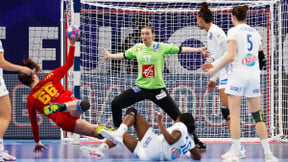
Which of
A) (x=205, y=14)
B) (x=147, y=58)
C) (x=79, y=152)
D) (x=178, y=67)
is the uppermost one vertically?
(x=205, y=14)

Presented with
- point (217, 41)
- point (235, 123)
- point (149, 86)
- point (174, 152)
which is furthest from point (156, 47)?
point (235, 123)

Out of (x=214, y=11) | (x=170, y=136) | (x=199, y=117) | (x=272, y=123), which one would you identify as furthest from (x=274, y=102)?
(x=170, y=136)

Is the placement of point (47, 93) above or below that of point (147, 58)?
below

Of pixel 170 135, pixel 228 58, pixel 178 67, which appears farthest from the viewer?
pixel 178 67

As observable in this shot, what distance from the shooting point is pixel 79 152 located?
9.55 metres

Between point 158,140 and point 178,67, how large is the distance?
521 cm

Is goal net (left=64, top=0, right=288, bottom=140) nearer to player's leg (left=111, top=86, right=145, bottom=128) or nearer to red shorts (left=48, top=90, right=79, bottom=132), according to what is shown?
player's leg (left=111, top=86, right=145, bottom=128)

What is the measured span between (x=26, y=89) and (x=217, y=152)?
206 inches

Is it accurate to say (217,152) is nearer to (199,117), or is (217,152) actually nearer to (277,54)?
(199,117)

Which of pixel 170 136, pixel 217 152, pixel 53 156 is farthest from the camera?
pixel 217 152

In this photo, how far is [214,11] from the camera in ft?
42.9

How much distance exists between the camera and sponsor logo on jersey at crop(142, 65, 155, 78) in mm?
9914

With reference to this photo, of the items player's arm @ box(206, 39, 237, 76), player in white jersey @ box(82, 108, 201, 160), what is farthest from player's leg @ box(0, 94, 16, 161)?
player's arm @ box(206, 39, 237, 76)

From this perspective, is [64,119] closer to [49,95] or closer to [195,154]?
[49,95]
